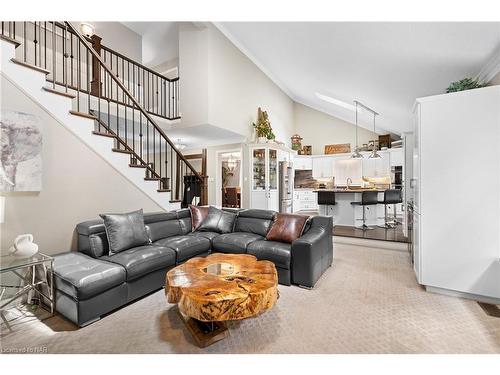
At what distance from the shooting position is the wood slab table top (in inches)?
65.4

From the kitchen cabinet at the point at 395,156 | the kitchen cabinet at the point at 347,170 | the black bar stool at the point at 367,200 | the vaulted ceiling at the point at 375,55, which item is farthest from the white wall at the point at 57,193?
the kitchen cabinet at the point at 395,156

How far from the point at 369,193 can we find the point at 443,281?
136 inches

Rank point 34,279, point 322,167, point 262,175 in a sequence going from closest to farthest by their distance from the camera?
point 34,279
point 262,175
point 322,167

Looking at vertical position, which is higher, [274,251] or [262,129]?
[262,129]

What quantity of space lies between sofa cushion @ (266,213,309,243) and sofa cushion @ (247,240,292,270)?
0.09 metres

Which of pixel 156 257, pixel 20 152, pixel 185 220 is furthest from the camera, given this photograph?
pixel 185 220

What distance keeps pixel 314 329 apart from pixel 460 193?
6.80 ft

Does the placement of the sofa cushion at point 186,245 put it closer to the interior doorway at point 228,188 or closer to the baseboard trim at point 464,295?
the baseboard trim at point 464,295

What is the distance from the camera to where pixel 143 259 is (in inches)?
102

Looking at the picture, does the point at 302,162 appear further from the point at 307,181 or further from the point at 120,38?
the point at 120,38

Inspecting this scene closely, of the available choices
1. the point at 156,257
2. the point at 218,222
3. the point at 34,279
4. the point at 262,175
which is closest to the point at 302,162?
the point at 262,175

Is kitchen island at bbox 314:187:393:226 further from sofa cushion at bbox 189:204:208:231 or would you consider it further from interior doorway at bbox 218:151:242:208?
sofa cushion at bbox 189:204:208:231
